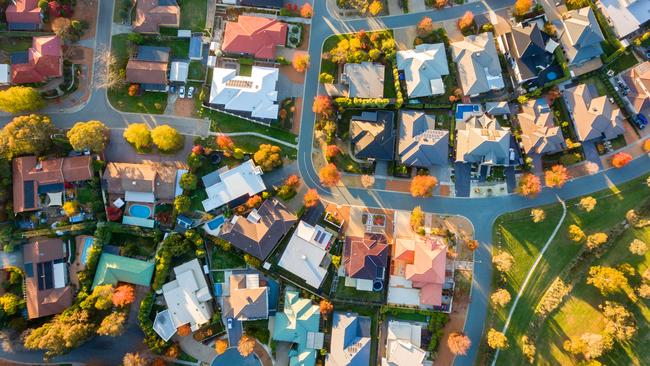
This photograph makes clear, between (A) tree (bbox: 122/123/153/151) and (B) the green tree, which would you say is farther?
(A) tree (bbox: 122/123/153/151)

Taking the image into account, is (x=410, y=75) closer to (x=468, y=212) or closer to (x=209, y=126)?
(x=468, y=212)

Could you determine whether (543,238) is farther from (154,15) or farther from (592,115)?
(154,15)

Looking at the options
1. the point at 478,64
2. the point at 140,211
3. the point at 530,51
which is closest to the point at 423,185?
the point at 478,64

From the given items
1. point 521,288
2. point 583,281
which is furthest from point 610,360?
point 521,288

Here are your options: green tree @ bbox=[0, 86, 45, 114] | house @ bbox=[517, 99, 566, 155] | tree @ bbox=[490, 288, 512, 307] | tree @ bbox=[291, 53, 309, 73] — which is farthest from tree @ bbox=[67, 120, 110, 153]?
house @ bbox=[517, 99, 566, 155]

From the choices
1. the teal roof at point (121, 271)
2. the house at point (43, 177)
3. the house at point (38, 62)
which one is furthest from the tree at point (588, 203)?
the house at point (38, 62)

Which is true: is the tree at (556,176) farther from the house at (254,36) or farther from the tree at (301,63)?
the house at (254,36)

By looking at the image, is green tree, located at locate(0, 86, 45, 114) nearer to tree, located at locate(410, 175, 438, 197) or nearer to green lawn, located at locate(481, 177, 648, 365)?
tree, located at locate(410, 175, 438, 197)
